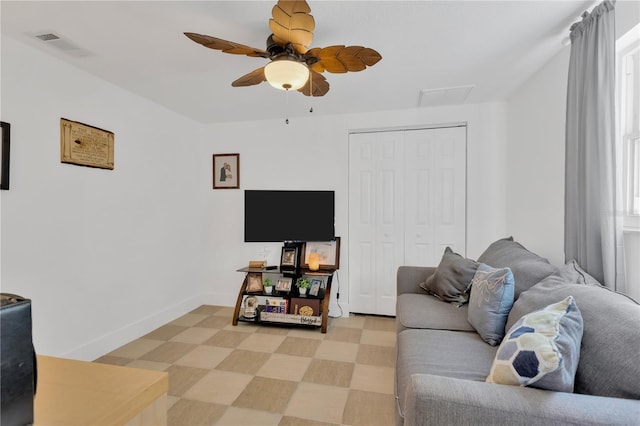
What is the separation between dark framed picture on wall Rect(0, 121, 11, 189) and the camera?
206 centimetres

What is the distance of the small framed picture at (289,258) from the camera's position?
3.60 meters

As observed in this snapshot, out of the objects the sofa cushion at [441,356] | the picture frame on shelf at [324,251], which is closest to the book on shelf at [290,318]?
the picture frame on shelf at [324,251]

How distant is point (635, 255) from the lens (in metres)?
1.63

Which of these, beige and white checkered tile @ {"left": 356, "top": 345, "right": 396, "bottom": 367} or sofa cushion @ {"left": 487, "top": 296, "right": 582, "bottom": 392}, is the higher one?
sofa cushion @ {"left": 487, "top": 296, "right": 582, "bottom": 392}

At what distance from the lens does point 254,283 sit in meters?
3.64

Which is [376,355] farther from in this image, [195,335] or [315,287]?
[195,335]

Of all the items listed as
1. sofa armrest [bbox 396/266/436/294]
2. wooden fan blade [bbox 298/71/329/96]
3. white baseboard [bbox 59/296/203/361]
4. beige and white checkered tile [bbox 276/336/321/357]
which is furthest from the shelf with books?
wooden fan blade [bbox 298/71/329/96]

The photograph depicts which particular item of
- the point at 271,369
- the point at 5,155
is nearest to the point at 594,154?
the point at 271,369

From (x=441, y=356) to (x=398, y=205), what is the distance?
224 cm

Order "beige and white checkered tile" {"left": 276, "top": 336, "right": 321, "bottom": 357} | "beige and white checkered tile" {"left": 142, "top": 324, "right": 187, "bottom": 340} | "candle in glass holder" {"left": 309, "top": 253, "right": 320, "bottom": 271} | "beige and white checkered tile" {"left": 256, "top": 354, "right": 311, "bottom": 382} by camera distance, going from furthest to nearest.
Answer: "candle in glass holder" {"left": 309, "top": 253, "right": 320, "bottom": 271}
"beige and white checkered tile" {"left": 142, "top": 324, "right": 187, "bottom": 340}
"beige and white checkered tile" {"left": 276, "top": 336, "right": 321, "bottom": 357}
"beige and white checkered tile" {"left": 256, "top": 354, "right": 311, "bottom": 382}

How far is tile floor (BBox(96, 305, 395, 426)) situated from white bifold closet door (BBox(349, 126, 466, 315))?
0.54 m

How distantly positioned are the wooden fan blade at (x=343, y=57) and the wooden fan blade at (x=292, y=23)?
0.38 ft

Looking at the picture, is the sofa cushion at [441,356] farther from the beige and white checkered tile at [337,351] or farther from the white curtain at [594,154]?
the beige and white checkered tile at [337,351]

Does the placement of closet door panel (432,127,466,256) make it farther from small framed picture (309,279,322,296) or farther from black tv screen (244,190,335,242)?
small framed picture (309,279,322,296)
